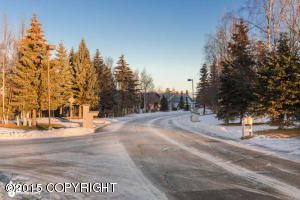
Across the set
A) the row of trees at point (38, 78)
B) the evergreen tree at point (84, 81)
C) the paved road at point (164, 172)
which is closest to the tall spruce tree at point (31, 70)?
the row of trees at point (38, 78)

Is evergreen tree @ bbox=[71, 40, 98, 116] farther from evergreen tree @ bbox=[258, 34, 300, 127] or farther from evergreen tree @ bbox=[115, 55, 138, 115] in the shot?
evergreen tree @ bbox=[258, 34, 300, 127]

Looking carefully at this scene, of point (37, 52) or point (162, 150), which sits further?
point (37, 52)

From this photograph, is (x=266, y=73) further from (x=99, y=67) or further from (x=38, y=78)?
(x=99, y=67)

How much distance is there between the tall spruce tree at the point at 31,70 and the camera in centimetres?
2699

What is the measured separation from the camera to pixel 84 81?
42.8 m

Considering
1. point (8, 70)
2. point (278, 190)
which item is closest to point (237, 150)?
point (278, 190)

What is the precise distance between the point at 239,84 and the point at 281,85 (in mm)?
6838

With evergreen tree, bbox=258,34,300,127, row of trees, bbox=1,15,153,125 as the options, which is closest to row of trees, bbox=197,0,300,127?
evergreen tree, bbox=258,34,300,127

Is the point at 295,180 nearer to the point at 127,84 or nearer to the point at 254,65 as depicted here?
the point at 254,65

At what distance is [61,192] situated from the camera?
19.8 ft

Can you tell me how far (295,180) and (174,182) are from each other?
302 centimetres

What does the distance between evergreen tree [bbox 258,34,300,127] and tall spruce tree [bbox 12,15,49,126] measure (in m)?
21.1

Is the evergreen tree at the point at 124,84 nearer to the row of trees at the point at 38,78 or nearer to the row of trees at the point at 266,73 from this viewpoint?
the row of trees at the point at 38,78

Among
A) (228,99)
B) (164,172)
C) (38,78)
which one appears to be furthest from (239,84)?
(38,78)
